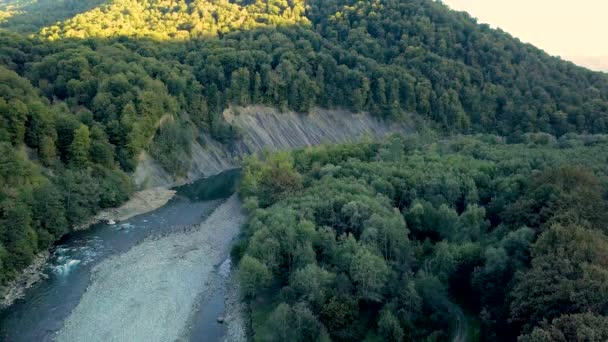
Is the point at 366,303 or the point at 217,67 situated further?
the point at 217,67

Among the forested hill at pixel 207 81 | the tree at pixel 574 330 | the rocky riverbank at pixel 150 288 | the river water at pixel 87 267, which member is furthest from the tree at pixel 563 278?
the forested hill at pixel 207 81

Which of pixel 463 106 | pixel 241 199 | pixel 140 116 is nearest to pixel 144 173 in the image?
pixel 140 116

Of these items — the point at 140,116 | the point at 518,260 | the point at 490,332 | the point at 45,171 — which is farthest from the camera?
the point at 140,116

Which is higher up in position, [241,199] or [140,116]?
[140,116]

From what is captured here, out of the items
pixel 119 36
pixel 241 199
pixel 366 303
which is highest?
pixel 119 36

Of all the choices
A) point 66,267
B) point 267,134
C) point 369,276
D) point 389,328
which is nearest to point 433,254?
point 369,276

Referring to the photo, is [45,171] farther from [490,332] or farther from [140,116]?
[490,332]

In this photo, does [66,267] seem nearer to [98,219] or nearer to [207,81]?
[98,219]
